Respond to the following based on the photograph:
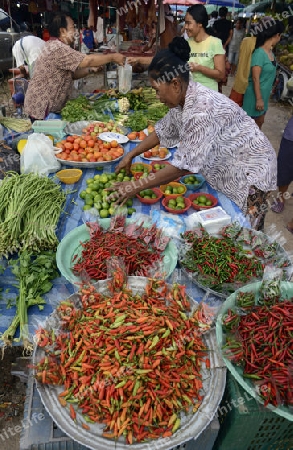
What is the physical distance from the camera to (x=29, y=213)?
242cm

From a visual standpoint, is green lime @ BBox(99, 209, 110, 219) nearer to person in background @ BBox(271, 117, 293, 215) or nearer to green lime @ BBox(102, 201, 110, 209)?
green lime @ BBox(102, 201, 110, 209)

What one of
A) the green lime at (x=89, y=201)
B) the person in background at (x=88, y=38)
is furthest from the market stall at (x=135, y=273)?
the person in background at (x=88, y=38)

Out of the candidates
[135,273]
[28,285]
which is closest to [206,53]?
[135,273]

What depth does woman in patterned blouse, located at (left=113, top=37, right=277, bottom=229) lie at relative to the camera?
229 cm

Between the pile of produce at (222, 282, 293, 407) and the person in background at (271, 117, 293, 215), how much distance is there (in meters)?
3.31

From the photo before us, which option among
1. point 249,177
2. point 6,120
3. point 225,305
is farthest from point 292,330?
point 6,120

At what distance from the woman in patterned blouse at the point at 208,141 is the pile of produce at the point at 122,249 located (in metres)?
0.48

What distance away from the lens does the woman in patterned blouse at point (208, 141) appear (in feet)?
7.50

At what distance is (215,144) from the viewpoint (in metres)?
2.62

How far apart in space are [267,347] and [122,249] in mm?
1002

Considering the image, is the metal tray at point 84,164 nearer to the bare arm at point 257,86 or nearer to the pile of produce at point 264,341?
the pile of produce at point 264,341

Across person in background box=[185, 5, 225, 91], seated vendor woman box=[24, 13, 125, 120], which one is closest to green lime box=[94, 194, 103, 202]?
seated vendor woman box=[24, 13, 125, 120]

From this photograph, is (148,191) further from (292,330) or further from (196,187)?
(292,330)

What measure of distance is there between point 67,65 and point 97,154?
1.48 m
